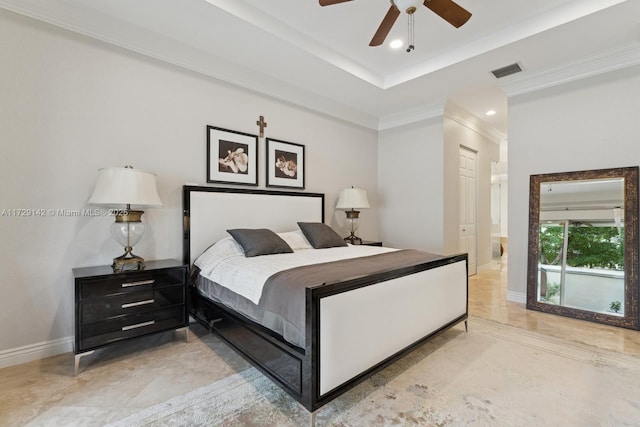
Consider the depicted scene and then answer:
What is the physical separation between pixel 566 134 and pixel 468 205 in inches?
78.6

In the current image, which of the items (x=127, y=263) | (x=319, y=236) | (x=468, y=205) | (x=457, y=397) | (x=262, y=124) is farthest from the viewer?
(x=468, y=205)

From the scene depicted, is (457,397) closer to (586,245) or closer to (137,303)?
(137,303)

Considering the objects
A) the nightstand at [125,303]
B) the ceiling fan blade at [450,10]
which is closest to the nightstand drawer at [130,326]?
the nightstand at [125,303]

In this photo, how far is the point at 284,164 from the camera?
384cm

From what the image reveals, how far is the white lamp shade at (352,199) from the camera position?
13.8ft

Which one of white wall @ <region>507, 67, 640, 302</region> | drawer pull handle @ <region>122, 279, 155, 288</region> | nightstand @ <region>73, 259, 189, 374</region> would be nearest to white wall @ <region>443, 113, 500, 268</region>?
white wall @ <region>507, 67, 640, 302</region>

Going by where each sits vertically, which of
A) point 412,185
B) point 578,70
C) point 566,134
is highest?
point 578,70

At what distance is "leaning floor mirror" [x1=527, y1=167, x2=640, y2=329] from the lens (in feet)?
9.74

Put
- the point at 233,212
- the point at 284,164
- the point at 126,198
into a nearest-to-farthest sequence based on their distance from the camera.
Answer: the point at 126,198 < the point at 233,212 < the point at 284,164

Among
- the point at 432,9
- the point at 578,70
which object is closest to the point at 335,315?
the point at 432,9

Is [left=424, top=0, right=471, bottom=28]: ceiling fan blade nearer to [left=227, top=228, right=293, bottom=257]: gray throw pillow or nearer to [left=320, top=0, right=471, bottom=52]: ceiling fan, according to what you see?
[left=320, top=0, right=471, bottom=52]: ceiling fan

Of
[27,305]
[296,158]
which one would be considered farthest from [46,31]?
[296,158]

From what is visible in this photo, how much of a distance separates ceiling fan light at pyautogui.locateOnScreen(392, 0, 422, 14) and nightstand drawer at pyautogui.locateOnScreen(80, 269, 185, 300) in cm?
263

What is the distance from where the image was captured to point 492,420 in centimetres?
161
